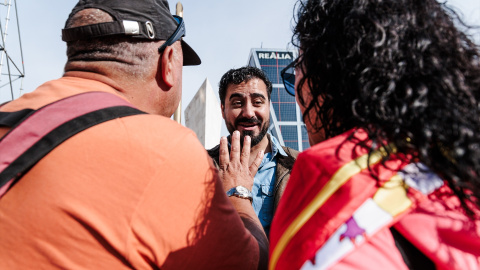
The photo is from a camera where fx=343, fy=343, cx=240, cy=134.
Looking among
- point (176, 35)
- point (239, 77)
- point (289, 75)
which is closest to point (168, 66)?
point (176, 35)

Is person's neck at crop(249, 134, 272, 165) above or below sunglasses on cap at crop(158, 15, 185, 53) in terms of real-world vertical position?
below

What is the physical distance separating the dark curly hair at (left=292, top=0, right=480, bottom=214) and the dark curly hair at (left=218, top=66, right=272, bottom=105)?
253cm

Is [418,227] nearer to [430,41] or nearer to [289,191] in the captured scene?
[289,191]

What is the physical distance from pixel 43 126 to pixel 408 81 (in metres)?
1.04

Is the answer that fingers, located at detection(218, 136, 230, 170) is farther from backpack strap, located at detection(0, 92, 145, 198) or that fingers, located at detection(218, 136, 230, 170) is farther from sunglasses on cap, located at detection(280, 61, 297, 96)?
backpack strap, located at detection(0, 92, 145, 198)

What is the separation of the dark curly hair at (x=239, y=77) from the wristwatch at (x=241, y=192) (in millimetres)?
1911

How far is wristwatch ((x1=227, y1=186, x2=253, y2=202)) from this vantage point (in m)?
1.78

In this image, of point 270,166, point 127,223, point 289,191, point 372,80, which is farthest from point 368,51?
point 270,166

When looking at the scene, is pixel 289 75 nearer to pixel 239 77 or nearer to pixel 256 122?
pixel 256 122

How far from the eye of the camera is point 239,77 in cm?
360

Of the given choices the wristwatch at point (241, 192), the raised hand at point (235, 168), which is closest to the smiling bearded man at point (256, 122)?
the raised hand at point (235, 168)

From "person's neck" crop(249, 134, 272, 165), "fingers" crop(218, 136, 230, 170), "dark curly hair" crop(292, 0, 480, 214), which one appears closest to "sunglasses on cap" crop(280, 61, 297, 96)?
"dark curly hair" crop(292, 0, 480, 214)

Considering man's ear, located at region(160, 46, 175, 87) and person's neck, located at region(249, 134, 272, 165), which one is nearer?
man's ear, located at region(160, 46, 175, 87)

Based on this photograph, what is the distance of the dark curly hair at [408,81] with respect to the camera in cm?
86
